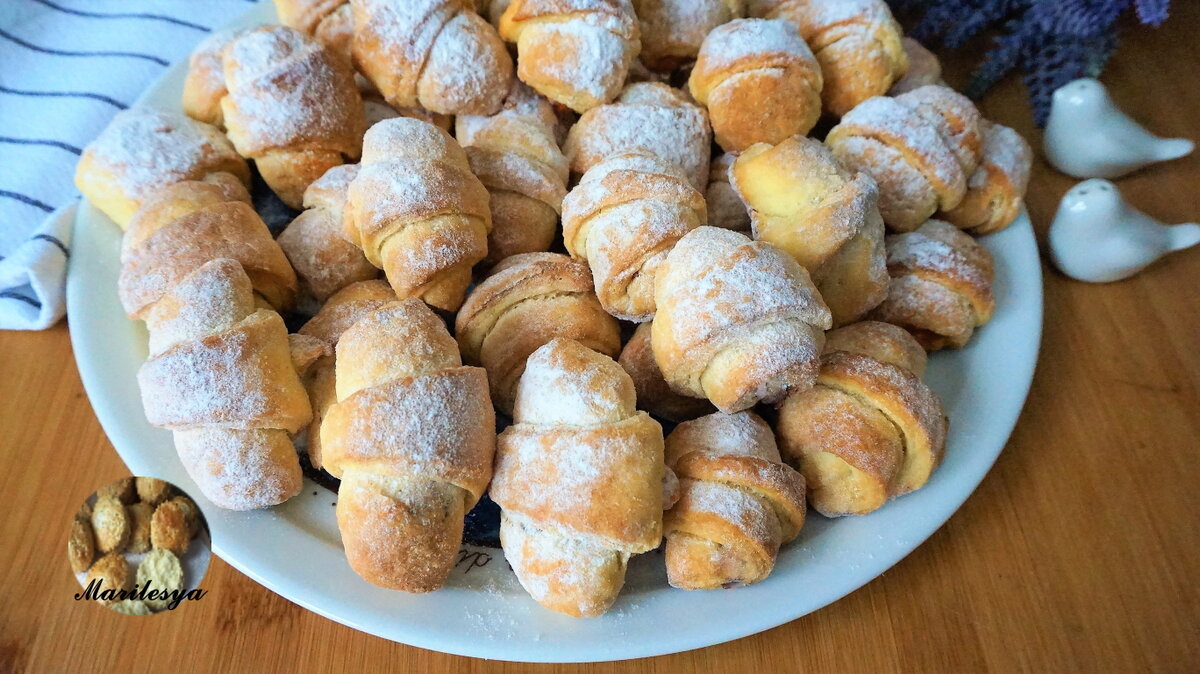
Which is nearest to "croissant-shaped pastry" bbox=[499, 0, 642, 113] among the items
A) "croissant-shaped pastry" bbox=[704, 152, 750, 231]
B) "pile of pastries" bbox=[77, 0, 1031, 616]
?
"pile of pastries" bbox=[77, 0, 1031, 616]

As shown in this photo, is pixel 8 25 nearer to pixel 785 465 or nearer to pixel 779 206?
pixel 779 206

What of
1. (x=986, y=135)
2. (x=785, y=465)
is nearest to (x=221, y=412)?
(x=785, y=465)

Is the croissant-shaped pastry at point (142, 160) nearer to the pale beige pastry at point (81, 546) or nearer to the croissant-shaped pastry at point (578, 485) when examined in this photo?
the pale beige pastry at point (81, 546)

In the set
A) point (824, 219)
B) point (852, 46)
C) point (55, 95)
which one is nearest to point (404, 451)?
point (824, 219)

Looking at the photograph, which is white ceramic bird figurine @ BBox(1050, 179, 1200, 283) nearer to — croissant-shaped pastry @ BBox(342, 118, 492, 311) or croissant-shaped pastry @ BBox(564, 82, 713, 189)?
croissant-shaped pastry @ BBox(564, 82, 713, 189)

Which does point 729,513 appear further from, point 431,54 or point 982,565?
point 431,54

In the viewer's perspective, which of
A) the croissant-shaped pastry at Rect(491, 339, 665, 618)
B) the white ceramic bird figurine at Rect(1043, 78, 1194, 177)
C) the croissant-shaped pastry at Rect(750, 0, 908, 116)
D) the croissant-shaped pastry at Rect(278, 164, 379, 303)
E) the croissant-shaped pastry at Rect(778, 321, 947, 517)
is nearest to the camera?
the croissant-shaped pastry at Rect(491, 339, 665, 618)
